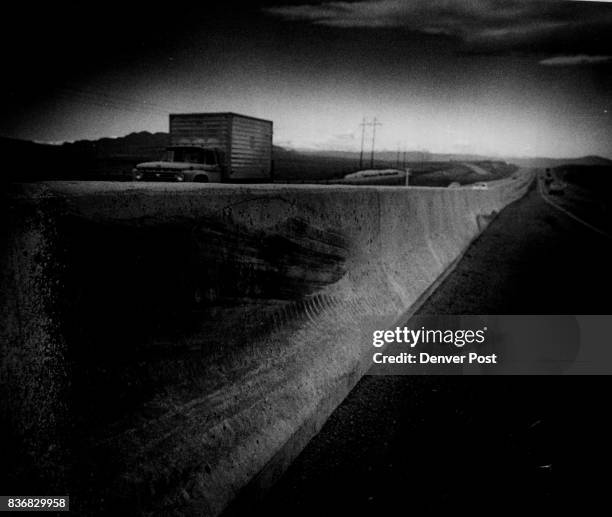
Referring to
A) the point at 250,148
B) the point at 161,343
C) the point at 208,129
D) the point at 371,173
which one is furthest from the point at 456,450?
the point at 250,148

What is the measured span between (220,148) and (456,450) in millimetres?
15245

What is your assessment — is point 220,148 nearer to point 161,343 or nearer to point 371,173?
point 371,173

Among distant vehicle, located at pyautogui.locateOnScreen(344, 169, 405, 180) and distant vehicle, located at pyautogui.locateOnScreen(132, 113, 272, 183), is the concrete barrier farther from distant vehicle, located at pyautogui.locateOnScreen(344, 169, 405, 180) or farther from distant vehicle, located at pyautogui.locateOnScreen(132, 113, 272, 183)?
distant vehicle, located at pyautogui.locateOnScreen(344, 169, 405, 180)

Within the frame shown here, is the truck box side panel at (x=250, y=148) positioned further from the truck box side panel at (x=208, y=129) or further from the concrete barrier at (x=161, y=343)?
the concrete barrier at (x=161, y=343)

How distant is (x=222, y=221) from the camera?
4.94ft

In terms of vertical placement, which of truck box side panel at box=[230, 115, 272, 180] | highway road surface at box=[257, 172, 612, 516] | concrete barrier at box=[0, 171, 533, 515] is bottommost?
highway road surface at box=[257, 172, 612, 516]

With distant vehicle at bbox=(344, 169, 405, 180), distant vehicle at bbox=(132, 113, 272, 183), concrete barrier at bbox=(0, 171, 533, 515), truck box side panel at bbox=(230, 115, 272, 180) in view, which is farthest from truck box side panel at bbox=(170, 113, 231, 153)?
concrete barrier at bbox=(0, 171, 533, 515)

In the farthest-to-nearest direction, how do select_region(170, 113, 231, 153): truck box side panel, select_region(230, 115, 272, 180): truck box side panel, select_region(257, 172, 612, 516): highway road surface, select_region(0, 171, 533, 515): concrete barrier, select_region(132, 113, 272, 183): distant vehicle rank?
select_region(170, 113, 231, 153): truck box side panel
select_region(230, 115, 272, 180): truck box side panel
select_region(132, 113, 272, 183): distant vehicle
select_region(257, 172, 612, 516): highway road surface
select_region(0, 171, 533, 515): concrete barrier

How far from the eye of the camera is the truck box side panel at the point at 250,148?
15615 mm

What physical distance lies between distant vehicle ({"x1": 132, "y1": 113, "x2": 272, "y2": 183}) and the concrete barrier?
989 cm

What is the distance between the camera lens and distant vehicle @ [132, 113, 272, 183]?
12.0 metres

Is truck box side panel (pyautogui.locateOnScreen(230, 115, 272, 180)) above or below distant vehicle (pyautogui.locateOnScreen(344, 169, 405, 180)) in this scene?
above

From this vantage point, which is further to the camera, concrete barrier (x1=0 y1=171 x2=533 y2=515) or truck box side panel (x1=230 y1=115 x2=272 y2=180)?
truck box side panel (x1=230 y1=115 x2=272 y2=180)

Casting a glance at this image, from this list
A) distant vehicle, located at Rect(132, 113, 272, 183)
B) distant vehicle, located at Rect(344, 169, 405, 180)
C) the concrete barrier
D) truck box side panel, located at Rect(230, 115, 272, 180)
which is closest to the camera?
the concrete barrier
